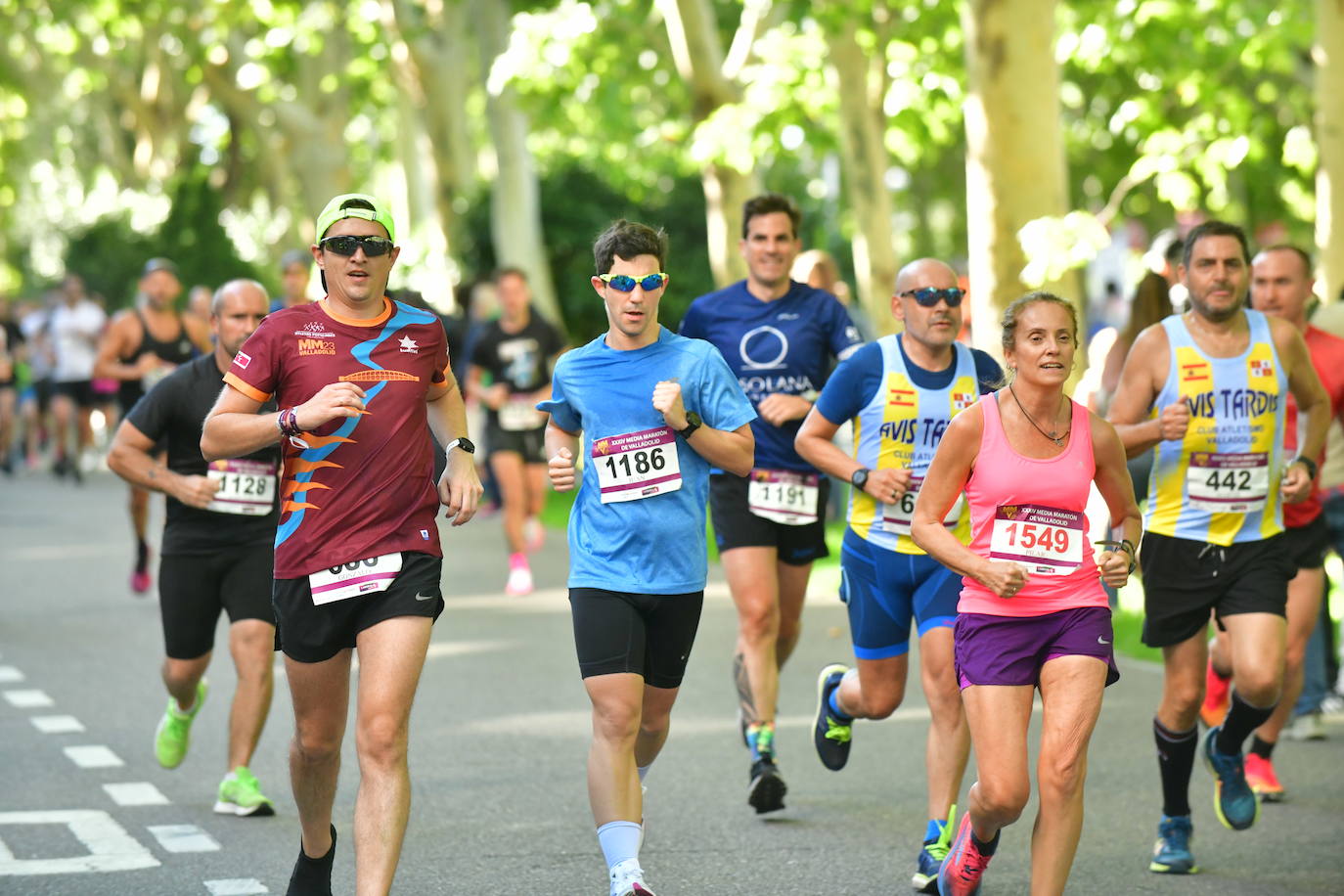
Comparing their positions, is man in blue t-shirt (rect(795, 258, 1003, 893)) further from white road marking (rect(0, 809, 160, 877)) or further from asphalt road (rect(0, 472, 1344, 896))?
white road marking (rect(0, 809, 160, 877))

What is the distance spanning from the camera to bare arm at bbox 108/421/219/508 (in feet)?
27.1

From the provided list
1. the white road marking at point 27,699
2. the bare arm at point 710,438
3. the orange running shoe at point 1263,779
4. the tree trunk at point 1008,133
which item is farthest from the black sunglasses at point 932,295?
the tree trunk at point 1008,133

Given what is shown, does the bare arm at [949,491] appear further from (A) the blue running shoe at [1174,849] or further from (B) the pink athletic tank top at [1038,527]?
(A) the blue running shoe at [1174,849]

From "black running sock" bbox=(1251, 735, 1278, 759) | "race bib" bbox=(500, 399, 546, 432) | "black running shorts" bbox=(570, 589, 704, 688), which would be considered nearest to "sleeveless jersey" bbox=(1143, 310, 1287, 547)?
"black running sock" bbox=(1251, 735, 1278, 759)

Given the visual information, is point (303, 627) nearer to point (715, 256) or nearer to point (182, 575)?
point (182, 575)

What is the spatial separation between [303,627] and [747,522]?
9.62 feet

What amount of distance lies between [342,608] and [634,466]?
1024 mm

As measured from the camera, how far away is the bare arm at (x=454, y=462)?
247 inches

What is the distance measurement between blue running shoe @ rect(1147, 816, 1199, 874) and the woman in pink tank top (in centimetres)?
121

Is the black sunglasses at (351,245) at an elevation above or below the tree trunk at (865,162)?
below

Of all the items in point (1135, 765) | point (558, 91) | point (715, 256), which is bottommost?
point (1135, 765)

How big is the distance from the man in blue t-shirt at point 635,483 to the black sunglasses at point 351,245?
0.86m

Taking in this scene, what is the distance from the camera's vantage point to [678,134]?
23.3 metres

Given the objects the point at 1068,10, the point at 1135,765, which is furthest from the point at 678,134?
the point at 1135,765
